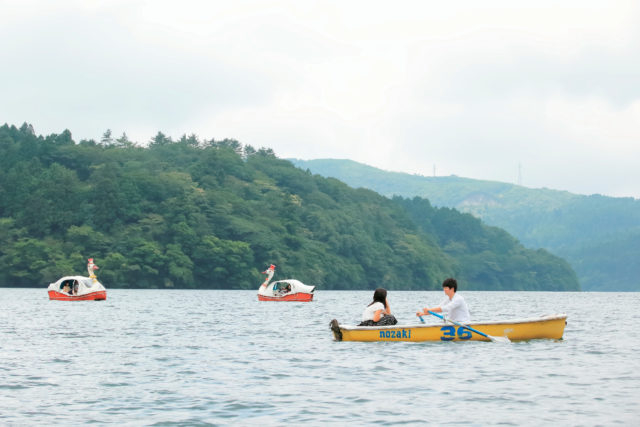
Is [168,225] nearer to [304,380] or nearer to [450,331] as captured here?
[450,331]

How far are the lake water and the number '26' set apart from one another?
386 mm

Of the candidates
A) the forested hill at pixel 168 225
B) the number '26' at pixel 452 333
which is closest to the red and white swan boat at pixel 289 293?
the forested hill at pixel 168 225

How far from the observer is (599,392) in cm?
2234

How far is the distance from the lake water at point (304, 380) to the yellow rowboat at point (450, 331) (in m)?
0.39

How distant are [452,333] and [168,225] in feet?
395

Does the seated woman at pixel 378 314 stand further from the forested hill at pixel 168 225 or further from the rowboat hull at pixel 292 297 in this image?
the forested hill at pixel 168 225

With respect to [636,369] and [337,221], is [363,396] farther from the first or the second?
[337,221]

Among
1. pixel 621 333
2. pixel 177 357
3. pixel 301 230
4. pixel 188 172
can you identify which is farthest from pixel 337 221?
pixel 177 357

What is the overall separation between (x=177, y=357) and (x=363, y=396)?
33.9 feet

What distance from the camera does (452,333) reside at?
32.8 meters

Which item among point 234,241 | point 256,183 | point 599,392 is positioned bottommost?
point 599,392

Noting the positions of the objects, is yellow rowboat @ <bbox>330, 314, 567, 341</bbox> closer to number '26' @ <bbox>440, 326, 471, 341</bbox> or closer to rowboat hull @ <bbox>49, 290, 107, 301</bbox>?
number '26' @ <bbox>440, 326, 471, 341</bbox>

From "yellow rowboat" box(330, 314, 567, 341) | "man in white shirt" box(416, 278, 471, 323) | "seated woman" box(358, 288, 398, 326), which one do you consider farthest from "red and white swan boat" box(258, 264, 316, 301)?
"man in white shirt" box(416, 278, 471, 323)

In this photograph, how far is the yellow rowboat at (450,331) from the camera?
107 ft
